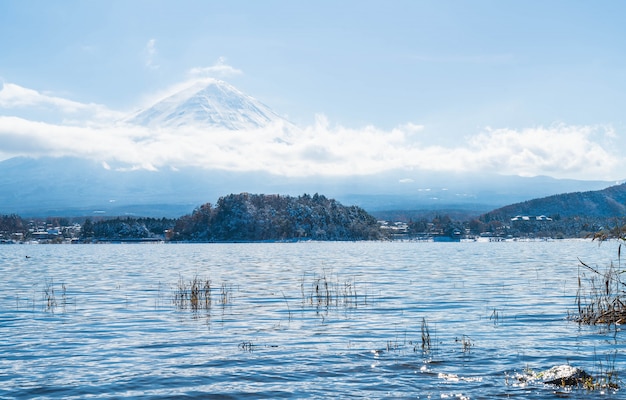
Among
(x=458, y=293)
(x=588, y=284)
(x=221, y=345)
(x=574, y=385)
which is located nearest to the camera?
(x=574, y=385)

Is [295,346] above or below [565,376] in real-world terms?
below

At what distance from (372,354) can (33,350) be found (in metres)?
10.2

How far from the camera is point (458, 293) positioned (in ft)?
121

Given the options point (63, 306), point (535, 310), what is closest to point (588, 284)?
point (535, 310)

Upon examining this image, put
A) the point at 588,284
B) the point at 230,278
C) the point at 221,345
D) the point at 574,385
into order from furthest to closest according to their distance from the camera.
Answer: the point at 230,278 < the point at 588,284 < the point at 221,345 < the point at 574,385

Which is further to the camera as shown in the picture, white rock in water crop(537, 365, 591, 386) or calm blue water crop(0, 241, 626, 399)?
calm blue water crop(0, 241, 626, 399)

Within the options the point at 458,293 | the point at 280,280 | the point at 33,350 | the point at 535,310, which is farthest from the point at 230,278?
the point at 33,350

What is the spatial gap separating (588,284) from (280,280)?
21104 mm

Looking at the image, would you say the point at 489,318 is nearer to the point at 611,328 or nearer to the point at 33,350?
the point at 611,328

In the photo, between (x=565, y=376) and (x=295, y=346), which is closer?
(x=565, y=376)

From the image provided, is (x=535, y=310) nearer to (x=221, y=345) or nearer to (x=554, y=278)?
(x=221, y=345)

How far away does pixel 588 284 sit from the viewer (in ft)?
133

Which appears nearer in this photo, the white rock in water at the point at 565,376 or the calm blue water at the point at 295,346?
the white rock in water at the point at 565,376

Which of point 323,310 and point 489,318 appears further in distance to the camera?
point 323,310
